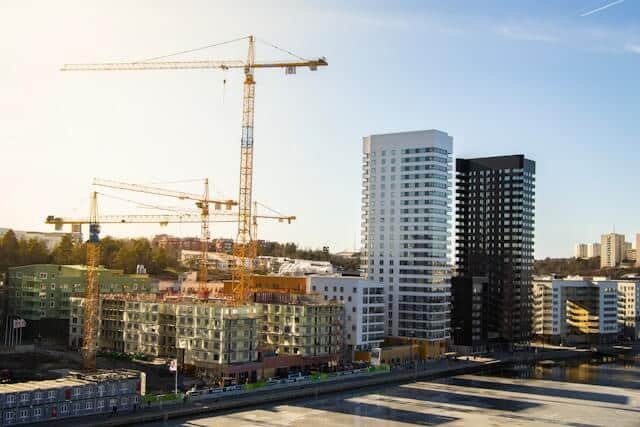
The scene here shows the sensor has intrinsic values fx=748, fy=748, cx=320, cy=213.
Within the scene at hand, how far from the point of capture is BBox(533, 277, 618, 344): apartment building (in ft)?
428

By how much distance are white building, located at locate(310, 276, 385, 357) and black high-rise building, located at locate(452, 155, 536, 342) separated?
32.4 metres

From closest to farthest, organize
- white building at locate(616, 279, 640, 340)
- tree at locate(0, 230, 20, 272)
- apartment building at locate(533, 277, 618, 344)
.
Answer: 1. tree at locate(0, 230, 20, 272)
2. apartment building at locate(533, 277, 618, 344)
3. white building at locate(616, 279, 640, 340)

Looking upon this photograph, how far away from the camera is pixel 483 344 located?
367ft

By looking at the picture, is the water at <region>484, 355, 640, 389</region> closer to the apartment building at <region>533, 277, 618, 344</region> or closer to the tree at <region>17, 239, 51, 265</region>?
the apartment building at <region>533, 277, 618, 344</region>

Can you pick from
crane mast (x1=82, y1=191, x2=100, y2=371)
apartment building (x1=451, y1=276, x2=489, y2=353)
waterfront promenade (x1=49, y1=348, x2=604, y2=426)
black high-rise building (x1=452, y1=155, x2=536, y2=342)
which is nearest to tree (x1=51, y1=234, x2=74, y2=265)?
crane mast (x1=82, y1=191, x2=100, y2=371)

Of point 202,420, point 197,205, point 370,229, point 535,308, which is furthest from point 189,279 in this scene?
point 202,420

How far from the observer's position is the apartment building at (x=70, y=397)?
4841cm

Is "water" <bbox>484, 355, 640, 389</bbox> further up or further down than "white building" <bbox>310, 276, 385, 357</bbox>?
further down

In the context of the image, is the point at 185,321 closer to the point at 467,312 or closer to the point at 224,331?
the point at 224,331

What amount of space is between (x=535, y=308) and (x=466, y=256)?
17.4 meters

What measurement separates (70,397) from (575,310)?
107m

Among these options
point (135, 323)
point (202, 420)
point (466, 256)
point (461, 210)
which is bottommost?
point (202, 420)

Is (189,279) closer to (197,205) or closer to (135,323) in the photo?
(197,205)

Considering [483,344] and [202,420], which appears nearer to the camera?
[202,420]
